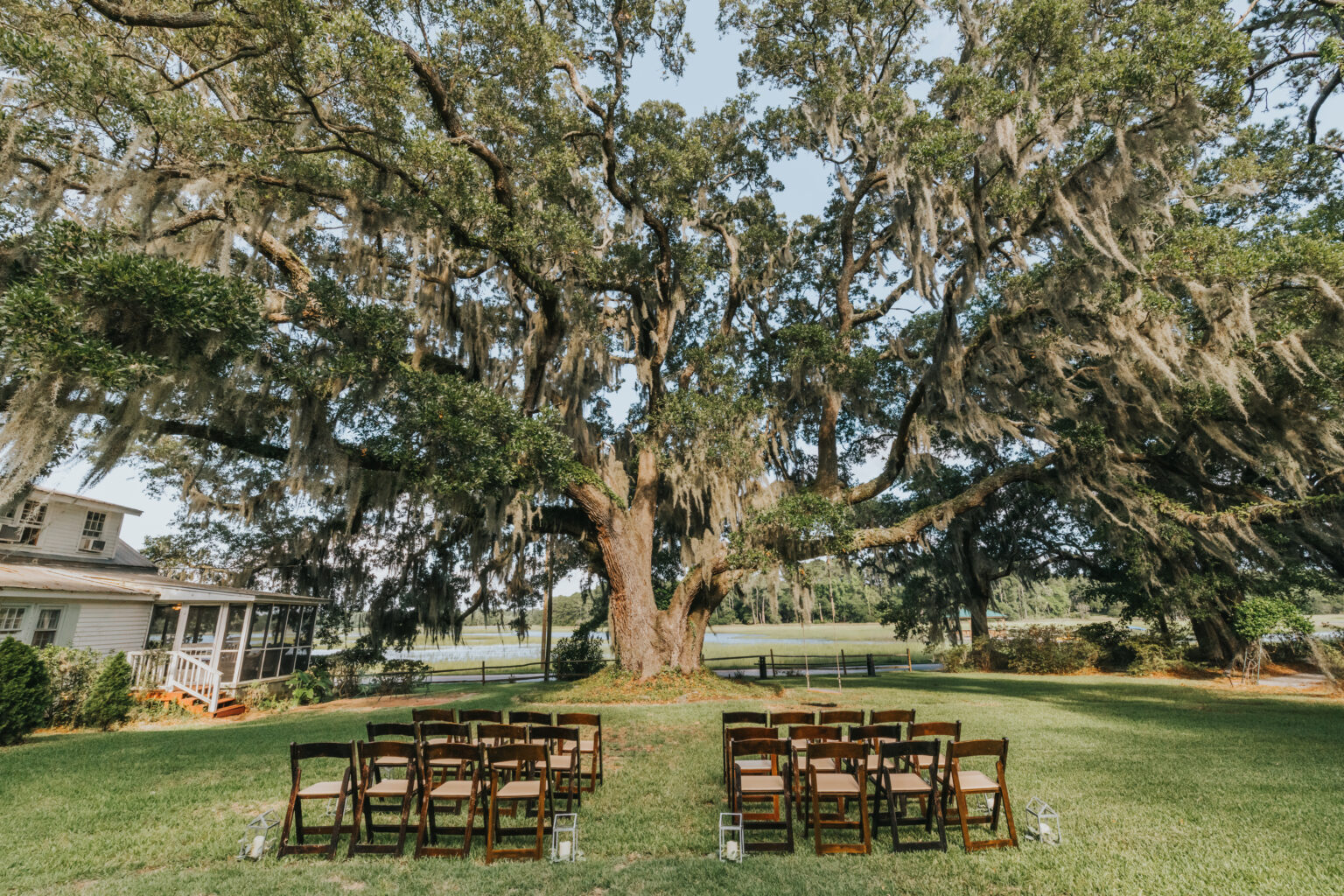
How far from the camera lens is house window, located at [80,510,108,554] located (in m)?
15.4

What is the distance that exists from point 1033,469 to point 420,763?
13621 mm

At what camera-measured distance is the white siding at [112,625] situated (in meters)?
12.5

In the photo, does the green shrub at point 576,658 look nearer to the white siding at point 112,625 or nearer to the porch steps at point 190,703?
the porch steps at point 190,703

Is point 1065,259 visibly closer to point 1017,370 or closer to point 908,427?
point 1017,370

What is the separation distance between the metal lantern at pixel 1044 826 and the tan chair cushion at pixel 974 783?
0.31 m

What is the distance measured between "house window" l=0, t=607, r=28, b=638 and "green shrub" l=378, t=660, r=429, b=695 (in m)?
7.36

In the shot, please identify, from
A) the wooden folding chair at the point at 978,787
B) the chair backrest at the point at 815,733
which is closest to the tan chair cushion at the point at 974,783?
the wooden folding chair at the point at 978,787

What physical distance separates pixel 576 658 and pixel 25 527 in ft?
48.4

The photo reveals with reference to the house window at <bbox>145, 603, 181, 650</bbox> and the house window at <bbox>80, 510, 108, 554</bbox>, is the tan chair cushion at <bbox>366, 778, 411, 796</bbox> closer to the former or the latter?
the house window at <bbox>145, 603, 181, 650</bbox>

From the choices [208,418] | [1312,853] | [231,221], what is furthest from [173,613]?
[1312,853]

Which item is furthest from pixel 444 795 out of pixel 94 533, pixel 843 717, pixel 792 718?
pixel 94 533

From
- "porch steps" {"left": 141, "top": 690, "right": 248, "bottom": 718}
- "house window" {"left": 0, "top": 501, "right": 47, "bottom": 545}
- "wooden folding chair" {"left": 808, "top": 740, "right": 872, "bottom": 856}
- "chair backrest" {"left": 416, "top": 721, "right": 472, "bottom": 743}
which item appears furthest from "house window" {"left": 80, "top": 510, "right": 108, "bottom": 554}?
"wooden folding chair" {"left": 808, "top": 740, "right": 872, "bottom": 856}

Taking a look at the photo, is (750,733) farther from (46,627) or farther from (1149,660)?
(1149,660)

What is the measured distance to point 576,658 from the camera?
19.6 meters
